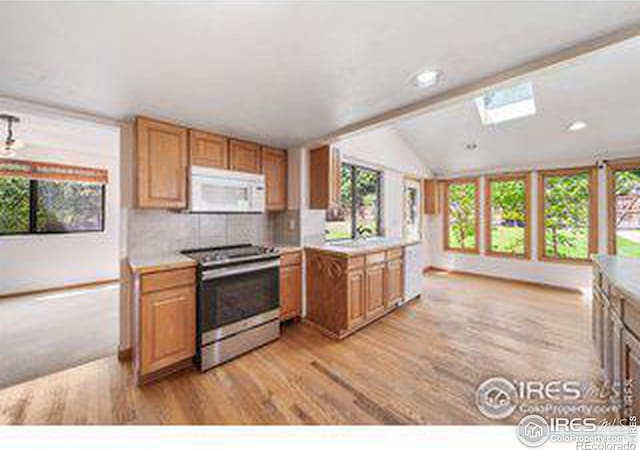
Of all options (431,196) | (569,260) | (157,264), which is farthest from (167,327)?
(569,260)

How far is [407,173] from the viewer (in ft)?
16.9

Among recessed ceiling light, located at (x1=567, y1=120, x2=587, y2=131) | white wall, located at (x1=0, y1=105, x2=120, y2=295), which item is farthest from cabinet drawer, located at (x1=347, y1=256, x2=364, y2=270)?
recessed ceiling light, located at (x1=567, y1=120, x2=587, y2=131)

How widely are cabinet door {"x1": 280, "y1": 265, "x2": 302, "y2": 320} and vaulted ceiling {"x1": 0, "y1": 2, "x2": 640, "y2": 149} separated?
69.7 inches

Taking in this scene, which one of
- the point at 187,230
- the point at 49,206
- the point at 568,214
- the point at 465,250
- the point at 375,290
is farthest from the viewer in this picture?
the point at 465,250

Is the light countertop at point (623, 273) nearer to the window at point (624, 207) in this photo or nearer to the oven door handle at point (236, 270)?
the oven door handle at point (236, 270)

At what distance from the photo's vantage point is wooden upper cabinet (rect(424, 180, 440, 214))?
5766mm

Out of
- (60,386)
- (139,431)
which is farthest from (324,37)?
(60,386)

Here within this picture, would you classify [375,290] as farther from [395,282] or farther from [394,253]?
[394,253]

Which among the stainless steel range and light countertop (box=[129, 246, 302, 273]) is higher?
light countertop (box=[129, 246, 302, 273])

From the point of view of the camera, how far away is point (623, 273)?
5.64 feet

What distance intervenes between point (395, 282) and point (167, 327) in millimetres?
2621

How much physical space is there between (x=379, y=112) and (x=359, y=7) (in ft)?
3.99

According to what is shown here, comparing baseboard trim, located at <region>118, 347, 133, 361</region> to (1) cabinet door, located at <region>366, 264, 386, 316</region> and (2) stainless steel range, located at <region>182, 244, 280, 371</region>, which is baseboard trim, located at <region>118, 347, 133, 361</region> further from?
(1) cabinet door, located at <region>366, 264, 386, 316</region>

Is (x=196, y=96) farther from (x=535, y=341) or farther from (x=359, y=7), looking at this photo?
(x=535, y=341)
